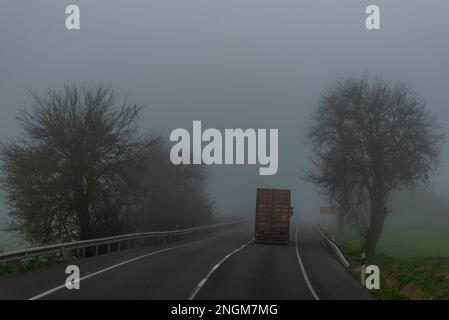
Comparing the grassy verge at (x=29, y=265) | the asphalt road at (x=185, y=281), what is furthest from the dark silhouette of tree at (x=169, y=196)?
the asphalt road at (x=185, y=281)

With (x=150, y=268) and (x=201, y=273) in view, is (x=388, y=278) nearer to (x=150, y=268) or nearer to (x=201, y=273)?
(x=201, y=273)

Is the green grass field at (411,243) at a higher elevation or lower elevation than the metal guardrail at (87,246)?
lower

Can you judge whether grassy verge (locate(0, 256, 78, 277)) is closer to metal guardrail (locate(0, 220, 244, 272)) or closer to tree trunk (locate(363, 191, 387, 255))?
metal guardrail (locate(0, 220, 244, 272))

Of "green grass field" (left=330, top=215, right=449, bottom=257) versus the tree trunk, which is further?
"green grass field" (left=330, top=215, right=449, bottom=257)

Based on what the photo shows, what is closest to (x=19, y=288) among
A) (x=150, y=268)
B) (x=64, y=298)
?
(x=64, y=298)

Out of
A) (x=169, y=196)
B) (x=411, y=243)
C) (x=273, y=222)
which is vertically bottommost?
(x=411, y=243)

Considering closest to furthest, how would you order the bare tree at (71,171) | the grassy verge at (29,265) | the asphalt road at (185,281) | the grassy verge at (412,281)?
the asphalt road at (185,281) → the grassy verge at (412,281) → the grassy verge at (29,265) → the bare tree at (71,171)

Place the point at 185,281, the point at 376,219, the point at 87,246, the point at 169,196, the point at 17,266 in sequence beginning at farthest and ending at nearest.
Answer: the point at 169,196 < the point at 376,219 < the point at 87,246 < the point at 17,266 < the point at 185,281

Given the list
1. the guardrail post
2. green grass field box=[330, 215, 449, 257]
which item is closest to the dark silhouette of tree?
green grass field box=[330, 215, 449, 257]

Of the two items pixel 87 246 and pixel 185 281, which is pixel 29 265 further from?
pixel 185 281

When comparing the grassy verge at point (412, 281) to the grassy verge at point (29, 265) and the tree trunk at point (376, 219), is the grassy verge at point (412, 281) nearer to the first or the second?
the grassy verge at point (29, 265)

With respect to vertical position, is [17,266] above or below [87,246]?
above

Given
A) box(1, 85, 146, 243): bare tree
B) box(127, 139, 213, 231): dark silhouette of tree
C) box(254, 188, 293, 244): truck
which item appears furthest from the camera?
box(127, 139, 213, 231): dark silhouette of tree

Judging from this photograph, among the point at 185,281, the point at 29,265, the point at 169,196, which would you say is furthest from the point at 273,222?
the point at 185,281
